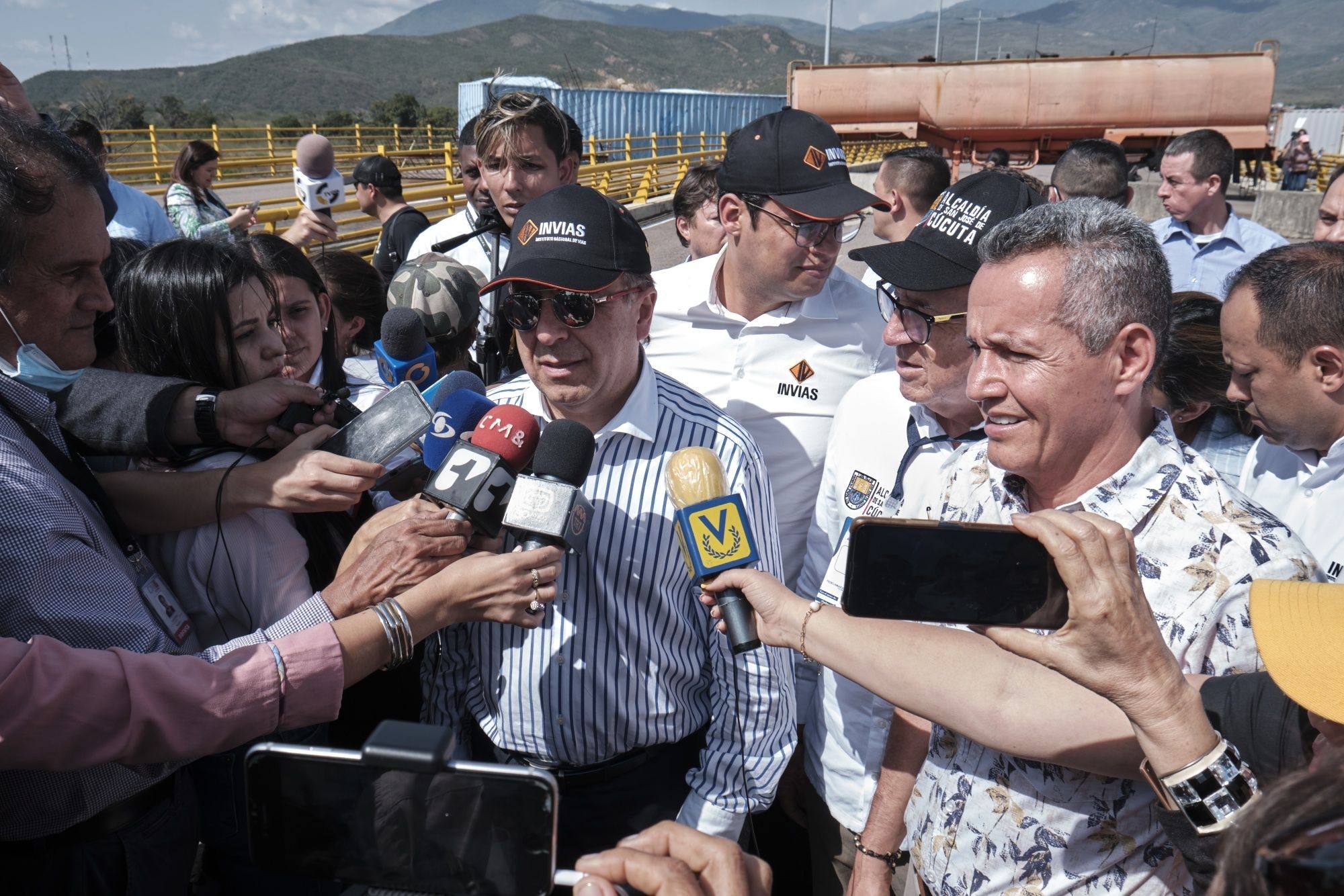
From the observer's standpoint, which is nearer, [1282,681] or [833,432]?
[1282,681]

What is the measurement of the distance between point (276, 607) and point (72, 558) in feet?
1.55

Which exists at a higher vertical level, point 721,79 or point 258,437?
point 721,79

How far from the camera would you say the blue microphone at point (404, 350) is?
295 centimetres

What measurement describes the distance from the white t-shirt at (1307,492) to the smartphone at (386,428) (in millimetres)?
2266

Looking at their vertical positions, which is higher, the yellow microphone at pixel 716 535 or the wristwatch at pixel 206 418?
the wristwatch at pixel 206 418

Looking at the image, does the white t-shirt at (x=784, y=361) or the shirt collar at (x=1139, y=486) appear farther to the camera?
the white t-shirt at (x=784, y=361)

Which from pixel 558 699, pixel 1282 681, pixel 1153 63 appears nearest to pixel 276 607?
pixel 558 699

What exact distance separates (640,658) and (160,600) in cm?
114

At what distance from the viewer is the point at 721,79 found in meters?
178

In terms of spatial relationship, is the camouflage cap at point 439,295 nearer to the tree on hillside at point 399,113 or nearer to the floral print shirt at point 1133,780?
the floral print shirt at point 1133,780

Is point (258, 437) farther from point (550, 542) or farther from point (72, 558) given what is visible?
point (550, 542)

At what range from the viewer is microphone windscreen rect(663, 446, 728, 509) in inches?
72.9

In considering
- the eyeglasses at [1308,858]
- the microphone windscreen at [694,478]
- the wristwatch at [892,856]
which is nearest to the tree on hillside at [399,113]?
the microphone windscreen at [694,478]

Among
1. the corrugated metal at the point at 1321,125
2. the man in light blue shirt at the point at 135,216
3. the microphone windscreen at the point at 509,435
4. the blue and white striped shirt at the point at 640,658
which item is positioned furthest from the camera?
the corrugated metal at the point at 1321,125
